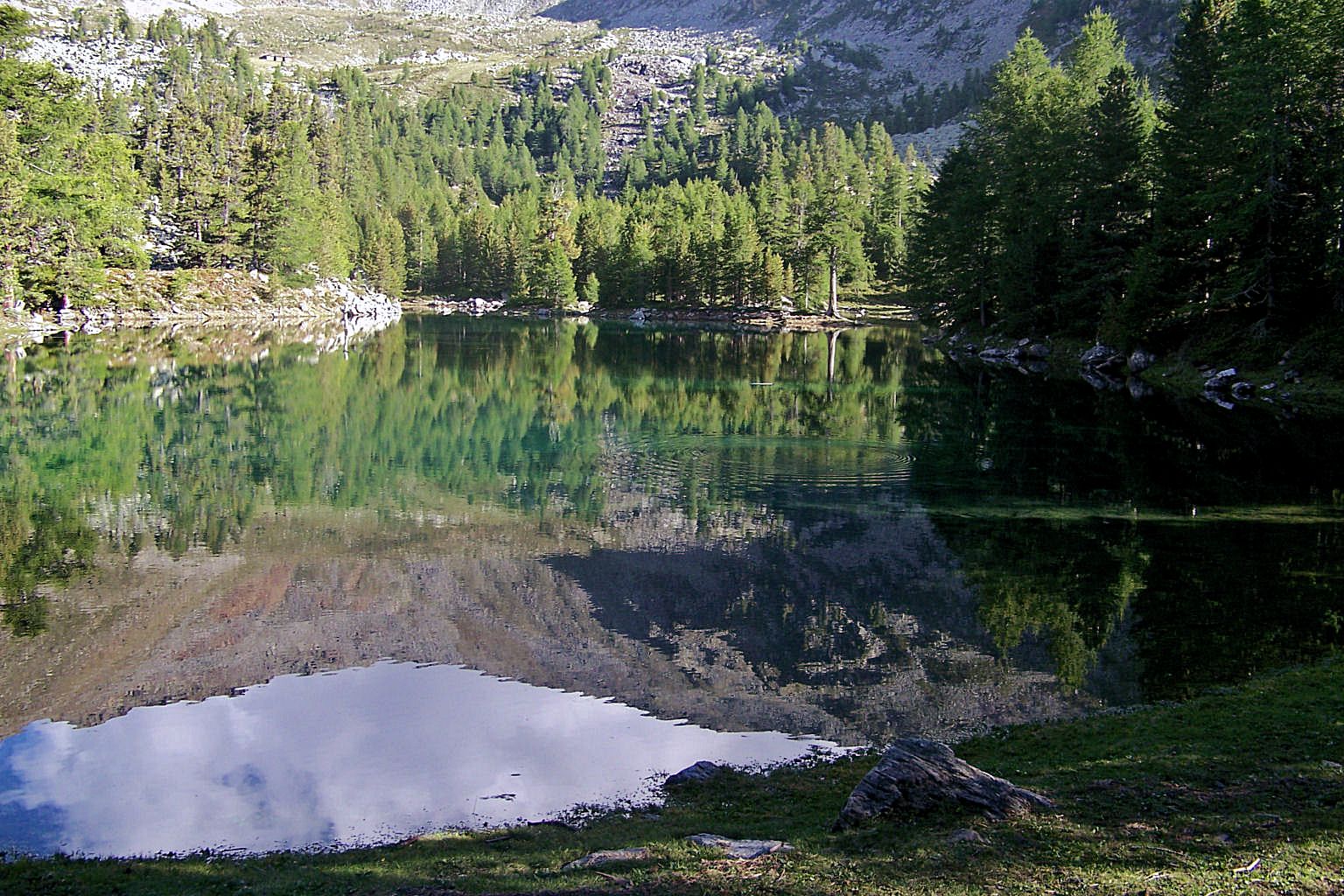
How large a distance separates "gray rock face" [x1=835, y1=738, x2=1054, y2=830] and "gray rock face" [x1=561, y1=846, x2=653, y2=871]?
63.6 inches

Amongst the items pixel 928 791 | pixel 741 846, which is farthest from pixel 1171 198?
pixel 741 846

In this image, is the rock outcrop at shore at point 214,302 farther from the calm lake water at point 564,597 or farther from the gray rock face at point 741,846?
the gray rock face at point 741,846

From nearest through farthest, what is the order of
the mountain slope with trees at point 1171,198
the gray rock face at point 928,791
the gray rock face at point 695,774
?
the gray rock face at point 928,791 < the gray rock face at point 695,774 < the mountain slope with trees at point 1171,198

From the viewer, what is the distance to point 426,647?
54.0 feet

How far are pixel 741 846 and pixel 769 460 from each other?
79.6ft

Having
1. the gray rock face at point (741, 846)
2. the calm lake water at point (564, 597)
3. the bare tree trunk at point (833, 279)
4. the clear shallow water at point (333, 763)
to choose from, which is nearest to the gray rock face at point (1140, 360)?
the calm lake water at point (564, 597)

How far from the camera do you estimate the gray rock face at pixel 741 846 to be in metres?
8.23

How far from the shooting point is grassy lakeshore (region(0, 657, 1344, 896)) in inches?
294

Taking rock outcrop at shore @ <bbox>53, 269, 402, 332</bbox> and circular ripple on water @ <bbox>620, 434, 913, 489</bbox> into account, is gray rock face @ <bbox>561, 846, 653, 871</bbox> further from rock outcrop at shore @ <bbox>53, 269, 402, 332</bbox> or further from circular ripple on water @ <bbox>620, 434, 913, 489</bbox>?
rock outcrop at shore @ <bbox>53, 269, 402, 332</bbox>

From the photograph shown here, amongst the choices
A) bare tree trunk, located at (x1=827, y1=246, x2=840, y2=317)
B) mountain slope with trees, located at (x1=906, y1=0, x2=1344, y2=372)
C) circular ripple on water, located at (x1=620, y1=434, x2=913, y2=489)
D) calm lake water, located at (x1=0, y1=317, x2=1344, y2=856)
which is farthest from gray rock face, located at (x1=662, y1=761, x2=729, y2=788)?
bare tree trunk, located at (x1=827, y1=246, x2=840, y2=317)

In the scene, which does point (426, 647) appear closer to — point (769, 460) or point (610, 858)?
point (610, 858)

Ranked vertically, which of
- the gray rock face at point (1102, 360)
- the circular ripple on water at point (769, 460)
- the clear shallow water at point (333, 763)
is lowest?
the clear shallow water at point (333, 763)

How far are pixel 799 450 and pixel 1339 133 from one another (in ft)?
88.9

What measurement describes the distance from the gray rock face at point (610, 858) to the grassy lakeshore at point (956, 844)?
10cm
